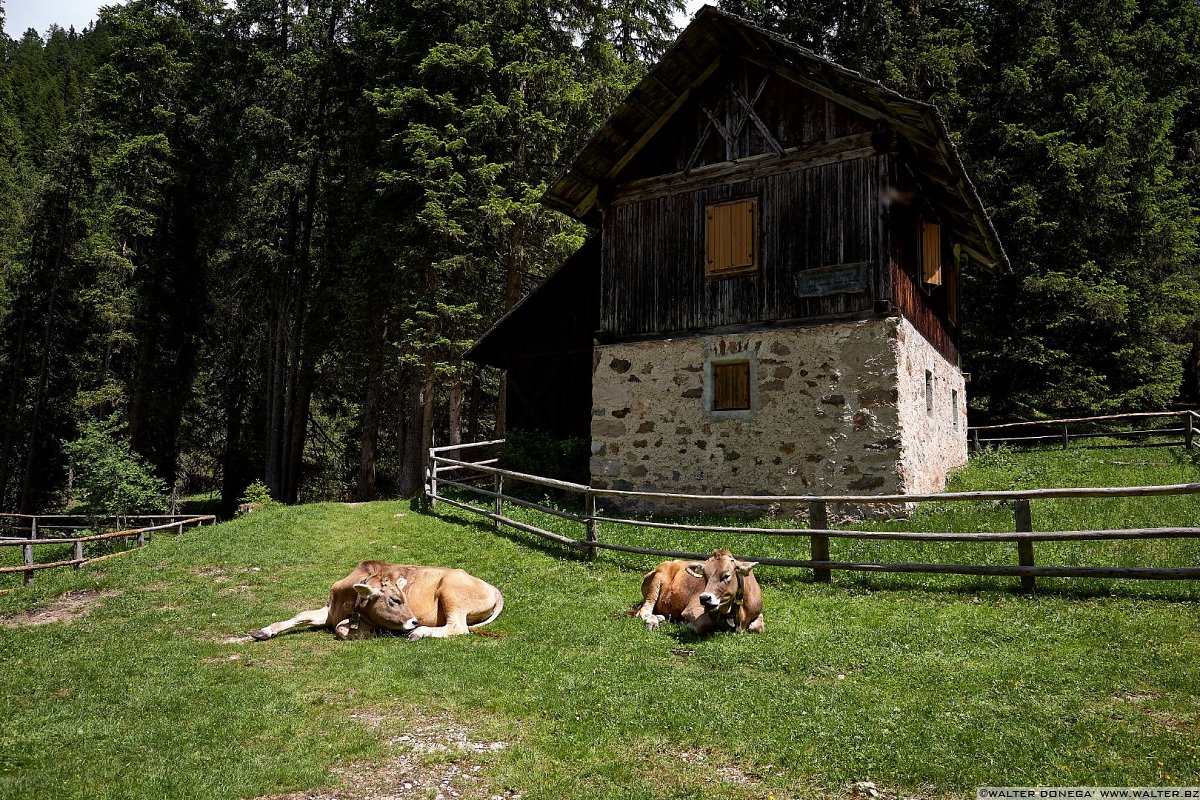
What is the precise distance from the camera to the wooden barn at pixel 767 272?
43.7ft

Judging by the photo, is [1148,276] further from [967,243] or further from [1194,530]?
[1194,530]

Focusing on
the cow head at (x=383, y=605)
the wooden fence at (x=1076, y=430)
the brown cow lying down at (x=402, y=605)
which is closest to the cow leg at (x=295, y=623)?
the brown cow lying down at (x=402, y=605)

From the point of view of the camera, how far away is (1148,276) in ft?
83.2

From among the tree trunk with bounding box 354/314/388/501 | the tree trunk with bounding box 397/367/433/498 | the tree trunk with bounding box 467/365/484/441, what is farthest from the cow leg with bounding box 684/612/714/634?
the tree trunk with bounding box 467/365/484/441

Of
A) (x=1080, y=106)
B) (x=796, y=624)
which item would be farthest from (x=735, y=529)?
(x=1080, y=106)

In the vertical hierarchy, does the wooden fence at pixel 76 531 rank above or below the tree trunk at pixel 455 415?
below

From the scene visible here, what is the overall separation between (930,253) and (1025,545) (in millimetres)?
9706

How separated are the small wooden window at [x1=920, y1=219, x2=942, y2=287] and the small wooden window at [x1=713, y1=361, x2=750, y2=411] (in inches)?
185

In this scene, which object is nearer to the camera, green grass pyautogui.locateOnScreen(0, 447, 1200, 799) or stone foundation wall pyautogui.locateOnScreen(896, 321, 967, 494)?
green grass pyautogui.locateOnScreen(0, 447, 1200, 799)

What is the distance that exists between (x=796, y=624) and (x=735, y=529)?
252 cm

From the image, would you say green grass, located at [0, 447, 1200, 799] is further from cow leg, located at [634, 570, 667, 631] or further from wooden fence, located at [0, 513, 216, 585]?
wooden fence, located at [0, 513, 216, 585]

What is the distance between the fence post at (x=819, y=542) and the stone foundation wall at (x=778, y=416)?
363 cm

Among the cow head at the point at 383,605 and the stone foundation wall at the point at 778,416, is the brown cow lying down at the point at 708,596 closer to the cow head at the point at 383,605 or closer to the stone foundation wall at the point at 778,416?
the cow head at the point at 383,605

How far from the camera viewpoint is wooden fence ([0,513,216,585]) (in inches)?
495
